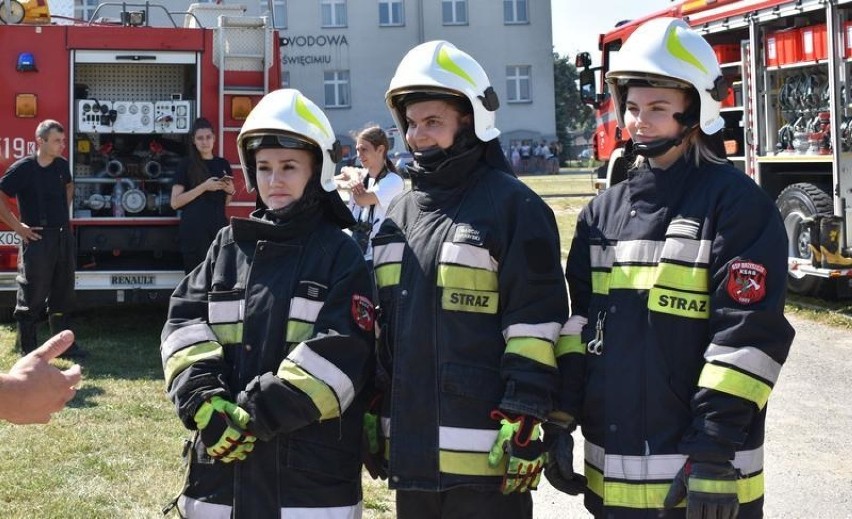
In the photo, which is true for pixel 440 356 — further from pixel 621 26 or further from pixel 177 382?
pixel 621 26

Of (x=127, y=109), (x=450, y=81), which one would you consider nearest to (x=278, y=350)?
(x=450, y=81)

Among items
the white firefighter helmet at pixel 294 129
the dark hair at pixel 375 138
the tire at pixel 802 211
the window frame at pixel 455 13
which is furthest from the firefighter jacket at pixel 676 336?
the window frame at pixel 455 13

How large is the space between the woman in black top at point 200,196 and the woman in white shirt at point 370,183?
70.1 inches

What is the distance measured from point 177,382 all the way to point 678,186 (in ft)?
5.16

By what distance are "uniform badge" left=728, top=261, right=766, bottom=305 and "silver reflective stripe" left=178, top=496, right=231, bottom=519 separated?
1.59m

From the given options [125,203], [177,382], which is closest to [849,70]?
[125,203]

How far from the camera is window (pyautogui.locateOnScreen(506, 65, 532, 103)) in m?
47.0

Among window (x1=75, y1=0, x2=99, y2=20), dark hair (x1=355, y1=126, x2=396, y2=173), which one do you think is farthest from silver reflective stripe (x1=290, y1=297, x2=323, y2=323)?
window (x1=75, y1=0, x2=99, y2=20)

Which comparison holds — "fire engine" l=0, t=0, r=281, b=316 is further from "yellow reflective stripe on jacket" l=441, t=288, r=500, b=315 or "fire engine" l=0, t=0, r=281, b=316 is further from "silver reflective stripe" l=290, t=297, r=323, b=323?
"yellow reflective stripe on jacket" l=441, t=288, r=500, b=315

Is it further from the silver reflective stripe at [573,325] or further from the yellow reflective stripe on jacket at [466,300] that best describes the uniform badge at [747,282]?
the yellow reflective stripe on jacket at [466,300]

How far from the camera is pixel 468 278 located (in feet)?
10.4

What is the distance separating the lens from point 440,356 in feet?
10.3

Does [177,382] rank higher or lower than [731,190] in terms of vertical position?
lower

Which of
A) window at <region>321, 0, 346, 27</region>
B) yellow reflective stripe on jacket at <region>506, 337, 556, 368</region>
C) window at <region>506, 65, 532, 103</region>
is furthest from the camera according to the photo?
window at <region>506, 65, 532, 103</region>
